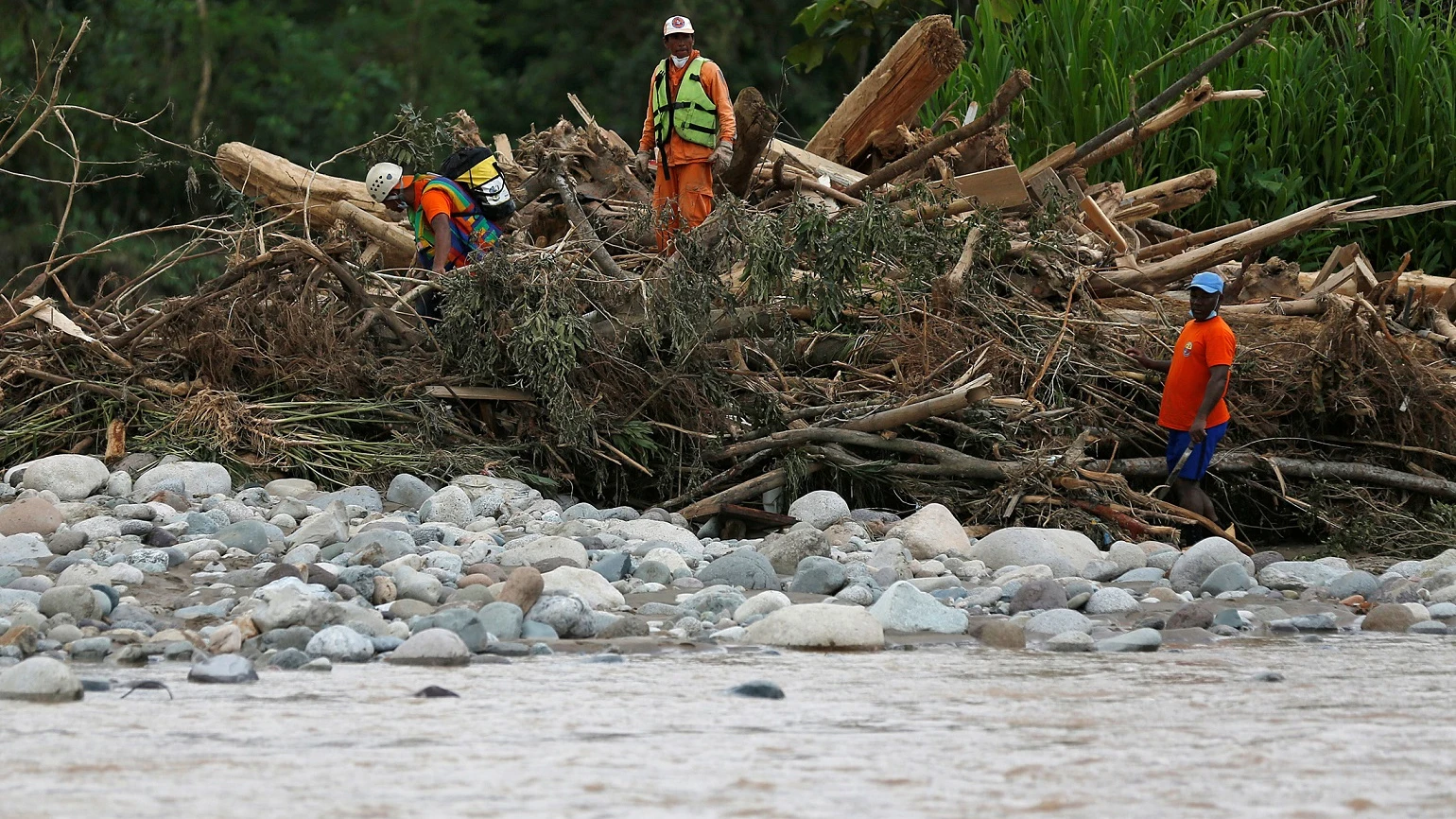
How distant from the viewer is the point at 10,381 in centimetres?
750

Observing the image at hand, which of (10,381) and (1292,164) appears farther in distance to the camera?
(1292,164)

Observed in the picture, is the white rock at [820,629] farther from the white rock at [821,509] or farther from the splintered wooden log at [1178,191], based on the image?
the splintered wooden log at [1178,191]

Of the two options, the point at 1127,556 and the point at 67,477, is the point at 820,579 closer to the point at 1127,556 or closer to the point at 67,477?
the point at 1127,556

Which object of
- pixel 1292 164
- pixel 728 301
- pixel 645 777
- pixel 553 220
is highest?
pixel 1292 164

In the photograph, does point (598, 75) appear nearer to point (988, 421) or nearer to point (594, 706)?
point (988, 421)

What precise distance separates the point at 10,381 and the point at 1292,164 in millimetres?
8189

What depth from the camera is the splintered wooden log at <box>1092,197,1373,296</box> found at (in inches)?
327

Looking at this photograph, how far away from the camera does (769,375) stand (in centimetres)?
747

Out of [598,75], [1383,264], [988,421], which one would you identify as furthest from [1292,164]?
[598,75]

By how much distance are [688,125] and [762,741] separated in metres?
5.79

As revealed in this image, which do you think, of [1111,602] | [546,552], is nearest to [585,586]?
[546,552]

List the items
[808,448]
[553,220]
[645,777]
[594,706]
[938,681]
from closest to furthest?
[645,777] → [594,706] → [938,681] → [808,448] → [553,220]

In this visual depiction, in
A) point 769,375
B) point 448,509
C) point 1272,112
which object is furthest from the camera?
point 1272,112

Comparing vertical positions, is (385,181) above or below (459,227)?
above
